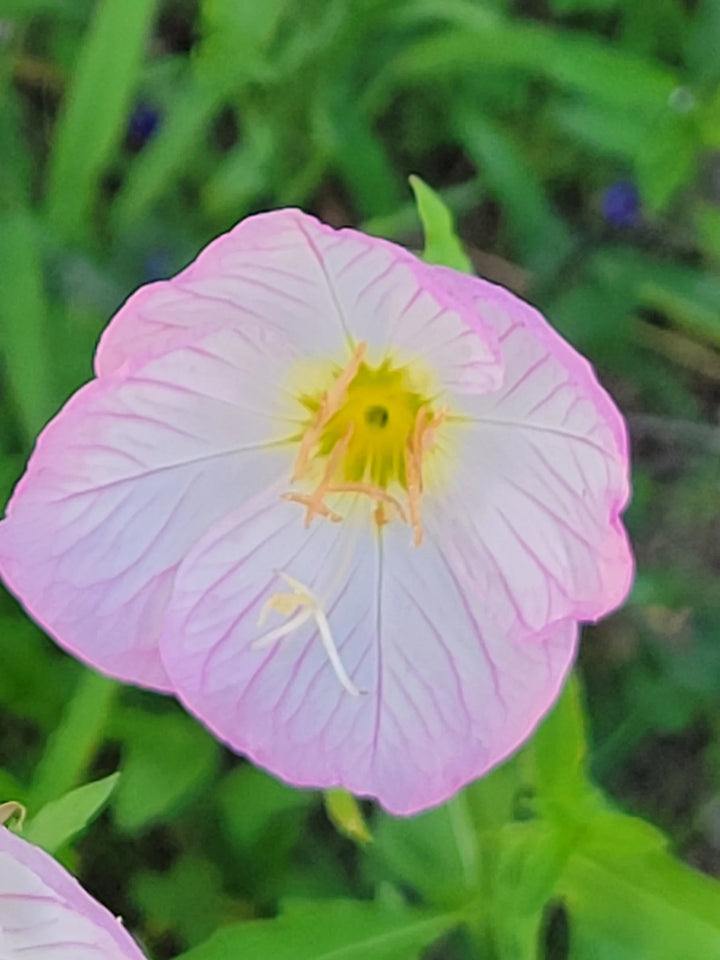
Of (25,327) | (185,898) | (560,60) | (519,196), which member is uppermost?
(560,60)

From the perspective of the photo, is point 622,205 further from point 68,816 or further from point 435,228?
point 68,816

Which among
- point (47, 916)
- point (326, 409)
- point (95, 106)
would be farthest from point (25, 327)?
point (47, 916)

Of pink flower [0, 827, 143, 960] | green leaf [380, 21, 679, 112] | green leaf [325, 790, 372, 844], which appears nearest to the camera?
pink flower [0, 827, 143, 960]

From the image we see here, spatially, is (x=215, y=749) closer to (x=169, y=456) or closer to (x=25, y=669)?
(x=25, y=669)

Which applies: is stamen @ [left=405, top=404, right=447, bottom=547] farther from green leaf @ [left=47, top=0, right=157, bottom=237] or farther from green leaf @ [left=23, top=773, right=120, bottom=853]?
green leaf @ [left=47, top=0, right=157, bottom=237]

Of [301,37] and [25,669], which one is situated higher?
[301,37]

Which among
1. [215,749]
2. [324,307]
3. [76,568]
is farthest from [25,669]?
[324,307]

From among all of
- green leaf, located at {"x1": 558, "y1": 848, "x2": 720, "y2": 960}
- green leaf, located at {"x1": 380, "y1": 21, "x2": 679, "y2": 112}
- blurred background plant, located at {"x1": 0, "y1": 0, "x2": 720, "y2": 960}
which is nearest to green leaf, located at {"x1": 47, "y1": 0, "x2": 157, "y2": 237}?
blurred background plant, located at {"x1": 0, "y1": 0, "x2": 720, "y2": 960}
